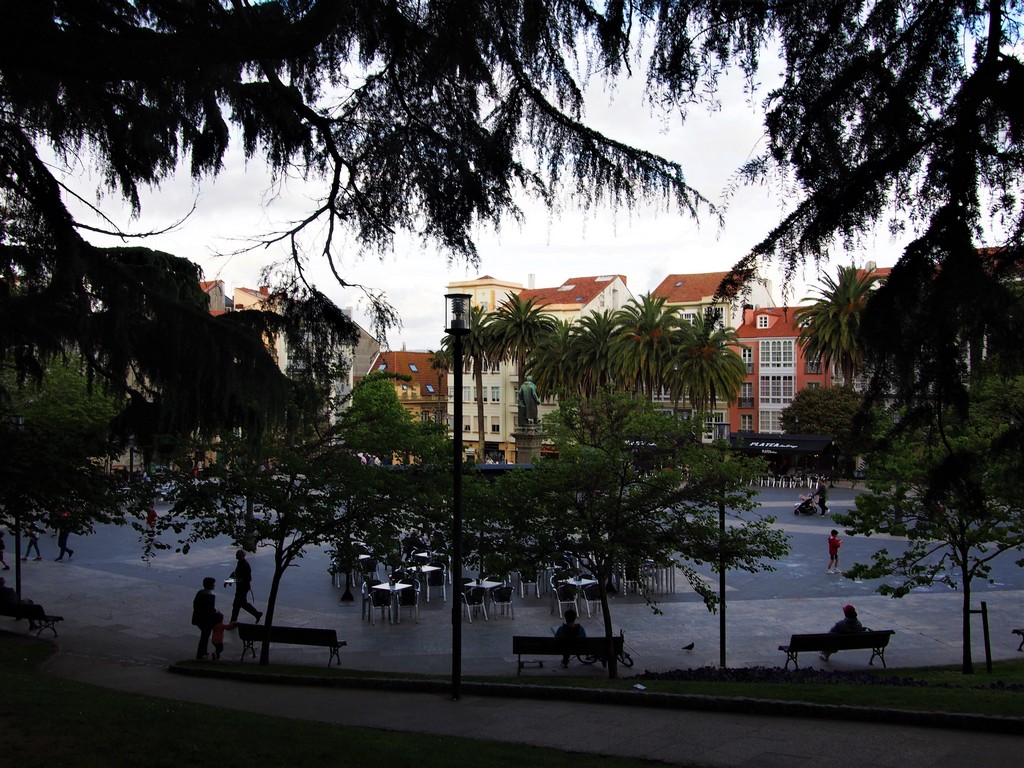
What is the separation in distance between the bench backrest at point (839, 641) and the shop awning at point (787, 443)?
123 ft

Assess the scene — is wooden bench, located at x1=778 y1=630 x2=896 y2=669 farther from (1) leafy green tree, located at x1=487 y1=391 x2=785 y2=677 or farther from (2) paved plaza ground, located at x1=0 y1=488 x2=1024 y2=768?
(1) leafy green tree, located at x1=487 y1=391 x2=785 y2=677

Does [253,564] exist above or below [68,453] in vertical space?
below

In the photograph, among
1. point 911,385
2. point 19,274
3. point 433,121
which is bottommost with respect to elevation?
point 911,385

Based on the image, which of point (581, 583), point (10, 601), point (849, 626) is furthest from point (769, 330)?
point (10, 601)

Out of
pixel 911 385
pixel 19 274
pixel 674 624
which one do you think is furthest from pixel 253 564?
pixel 911 385

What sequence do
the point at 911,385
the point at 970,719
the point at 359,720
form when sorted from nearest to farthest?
the point at 911,385
the point at 970,719
the point at 359,720

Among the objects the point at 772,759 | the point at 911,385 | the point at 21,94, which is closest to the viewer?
the point at 911,385

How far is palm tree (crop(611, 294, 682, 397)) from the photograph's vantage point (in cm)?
5147

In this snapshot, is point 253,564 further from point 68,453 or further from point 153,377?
point 153,377

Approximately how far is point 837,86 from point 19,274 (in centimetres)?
615

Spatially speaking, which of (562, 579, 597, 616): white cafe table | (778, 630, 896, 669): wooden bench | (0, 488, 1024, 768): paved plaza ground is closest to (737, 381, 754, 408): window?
(0, 488, 1024, 768): paved plaza ground

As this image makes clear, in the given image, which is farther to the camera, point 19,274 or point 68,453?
point 68,453

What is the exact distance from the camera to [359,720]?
10.7 metres

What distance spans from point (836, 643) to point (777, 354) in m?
52.9
